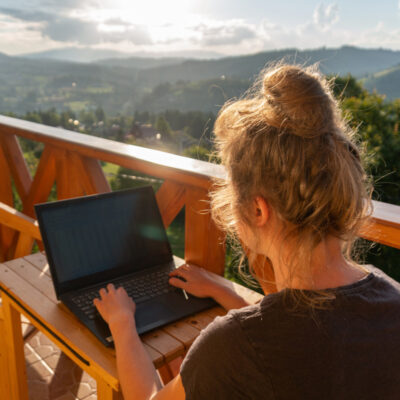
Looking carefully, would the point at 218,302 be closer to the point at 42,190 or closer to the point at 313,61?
the point at 313,61

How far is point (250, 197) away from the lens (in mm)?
811

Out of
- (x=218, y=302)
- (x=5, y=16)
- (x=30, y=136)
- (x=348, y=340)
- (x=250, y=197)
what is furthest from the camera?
(x=5, y=16)

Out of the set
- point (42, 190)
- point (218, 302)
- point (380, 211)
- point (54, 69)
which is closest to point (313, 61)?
point (380, 211)

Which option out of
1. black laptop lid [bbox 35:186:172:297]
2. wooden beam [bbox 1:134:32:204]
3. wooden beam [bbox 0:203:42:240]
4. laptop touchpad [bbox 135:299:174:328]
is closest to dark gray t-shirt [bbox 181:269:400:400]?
laptop touchpad [bbox 135:299:174:328]

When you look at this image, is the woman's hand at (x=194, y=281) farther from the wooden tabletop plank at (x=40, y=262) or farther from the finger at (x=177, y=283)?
the wooden tabletop plank at (x=40, y=262)

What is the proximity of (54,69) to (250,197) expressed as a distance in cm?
1163

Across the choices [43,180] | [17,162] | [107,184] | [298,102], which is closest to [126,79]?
[17,162]

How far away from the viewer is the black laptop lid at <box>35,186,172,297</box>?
4.44 feet

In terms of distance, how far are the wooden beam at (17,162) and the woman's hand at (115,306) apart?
182cm

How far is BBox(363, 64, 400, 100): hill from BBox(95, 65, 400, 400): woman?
372 inches

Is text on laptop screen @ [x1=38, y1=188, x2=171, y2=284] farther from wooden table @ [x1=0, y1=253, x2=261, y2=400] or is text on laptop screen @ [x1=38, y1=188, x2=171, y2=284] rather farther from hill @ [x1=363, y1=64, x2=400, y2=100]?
hill @ [x1=363, y1=64, x2=400, y2=100]

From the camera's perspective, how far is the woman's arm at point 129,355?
0.94 meters

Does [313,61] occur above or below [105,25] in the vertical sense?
below

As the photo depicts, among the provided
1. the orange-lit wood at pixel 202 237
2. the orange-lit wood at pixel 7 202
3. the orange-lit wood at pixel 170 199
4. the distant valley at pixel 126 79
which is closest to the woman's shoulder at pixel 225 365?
the orange-lit wood at pixel 202 237
